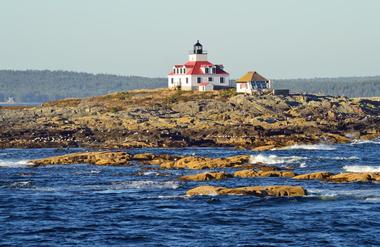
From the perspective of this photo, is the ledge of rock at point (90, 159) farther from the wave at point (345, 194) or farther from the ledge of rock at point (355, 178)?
the wave at point (345, 194)

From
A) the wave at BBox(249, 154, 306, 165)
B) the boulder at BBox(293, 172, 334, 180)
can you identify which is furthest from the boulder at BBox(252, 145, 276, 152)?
the boulder at BBox(293, 172, 334, 180)

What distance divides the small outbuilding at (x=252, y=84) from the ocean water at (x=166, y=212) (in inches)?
2637

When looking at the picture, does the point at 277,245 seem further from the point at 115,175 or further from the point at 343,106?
the point at 343,106

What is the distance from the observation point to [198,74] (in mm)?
→ 152250

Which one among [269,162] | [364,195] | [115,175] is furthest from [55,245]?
[269,162]

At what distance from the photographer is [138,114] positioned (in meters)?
128

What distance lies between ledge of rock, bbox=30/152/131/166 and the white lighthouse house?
63792mm

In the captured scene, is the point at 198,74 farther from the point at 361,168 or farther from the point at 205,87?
the point at 361,168

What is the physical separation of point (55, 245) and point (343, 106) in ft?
328

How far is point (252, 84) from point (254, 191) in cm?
8775

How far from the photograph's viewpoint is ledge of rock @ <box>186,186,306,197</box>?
59.9 m

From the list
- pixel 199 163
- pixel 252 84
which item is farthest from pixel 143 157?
pixel 252 84

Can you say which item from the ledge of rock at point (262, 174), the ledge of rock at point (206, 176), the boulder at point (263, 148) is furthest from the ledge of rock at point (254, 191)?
the boulder at point (263, 148)

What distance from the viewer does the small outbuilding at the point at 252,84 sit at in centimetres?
14588
